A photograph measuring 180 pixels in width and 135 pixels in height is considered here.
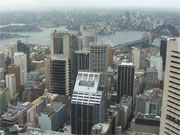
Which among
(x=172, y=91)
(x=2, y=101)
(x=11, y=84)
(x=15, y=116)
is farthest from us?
(x=11, y=84)

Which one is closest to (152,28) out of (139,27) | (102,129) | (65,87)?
(139,27)

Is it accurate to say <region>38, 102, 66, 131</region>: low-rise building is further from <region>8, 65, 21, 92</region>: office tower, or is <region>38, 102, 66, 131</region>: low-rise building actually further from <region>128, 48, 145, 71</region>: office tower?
<region>128, 48, 145, 71</region>: office tower

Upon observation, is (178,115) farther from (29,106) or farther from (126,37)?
(126,37)

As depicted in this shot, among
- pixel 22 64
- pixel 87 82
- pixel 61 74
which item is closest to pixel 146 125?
pixel 87 82

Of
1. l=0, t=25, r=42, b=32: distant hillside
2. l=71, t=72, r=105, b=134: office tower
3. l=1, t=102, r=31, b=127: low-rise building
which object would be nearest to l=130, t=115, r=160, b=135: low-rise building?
l=71, t=72, r=105, b=134: office tower

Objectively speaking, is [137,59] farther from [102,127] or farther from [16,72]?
[102,127]

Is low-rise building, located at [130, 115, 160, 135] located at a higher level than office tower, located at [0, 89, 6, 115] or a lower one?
lower
